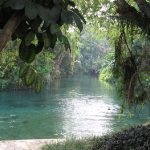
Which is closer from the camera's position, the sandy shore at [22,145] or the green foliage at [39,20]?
the green foliage at [39,20]

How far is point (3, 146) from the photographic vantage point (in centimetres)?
828

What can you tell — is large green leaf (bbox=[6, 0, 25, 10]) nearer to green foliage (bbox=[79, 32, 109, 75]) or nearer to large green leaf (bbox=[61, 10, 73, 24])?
large green leaf (bbox=[61, 10, 73, 24])

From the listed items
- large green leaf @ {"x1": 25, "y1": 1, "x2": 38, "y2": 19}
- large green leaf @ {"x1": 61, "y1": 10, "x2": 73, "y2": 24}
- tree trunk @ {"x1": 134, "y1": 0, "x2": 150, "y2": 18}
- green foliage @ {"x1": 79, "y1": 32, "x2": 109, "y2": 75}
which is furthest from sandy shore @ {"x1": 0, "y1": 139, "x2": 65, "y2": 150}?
green foliage @ {"x1": 79, "y1": 32, "x2": 109, "y2": 75}

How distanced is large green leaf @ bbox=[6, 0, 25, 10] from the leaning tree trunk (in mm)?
58

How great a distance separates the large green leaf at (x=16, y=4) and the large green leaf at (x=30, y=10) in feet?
0.05

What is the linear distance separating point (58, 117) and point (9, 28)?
54.4ft

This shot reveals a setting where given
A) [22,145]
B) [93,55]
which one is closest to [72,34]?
[22,145]

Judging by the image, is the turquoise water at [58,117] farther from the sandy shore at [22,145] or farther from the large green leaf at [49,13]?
the large green leaf at [49,13]

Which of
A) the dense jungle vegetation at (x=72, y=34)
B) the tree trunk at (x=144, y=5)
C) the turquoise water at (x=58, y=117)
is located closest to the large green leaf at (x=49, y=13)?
the dense jungle vegetation at (x=72, y=34)

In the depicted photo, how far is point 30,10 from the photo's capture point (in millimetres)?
1305

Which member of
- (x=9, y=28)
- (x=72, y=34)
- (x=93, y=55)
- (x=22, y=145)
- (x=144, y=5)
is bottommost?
(x=22, y=145)

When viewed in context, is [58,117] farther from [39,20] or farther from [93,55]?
[93,55]

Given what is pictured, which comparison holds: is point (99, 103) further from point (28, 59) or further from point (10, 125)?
point (28, 59)

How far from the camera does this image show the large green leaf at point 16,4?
50.3 inches
